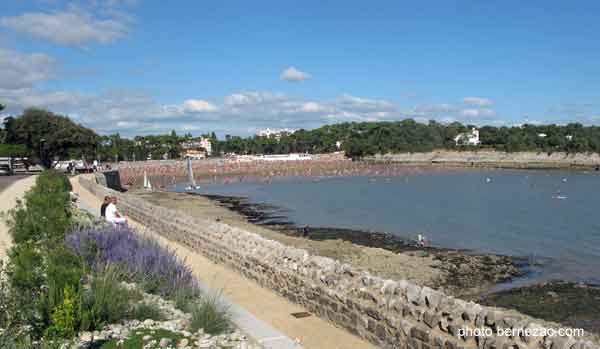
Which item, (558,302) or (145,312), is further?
(558,302)

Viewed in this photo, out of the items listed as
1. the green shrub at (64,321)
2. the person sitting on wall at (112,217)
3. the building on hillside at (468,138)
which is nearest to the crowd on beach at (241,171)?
the building on hillside at (468,138)

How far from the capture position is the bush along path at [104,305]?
589cm

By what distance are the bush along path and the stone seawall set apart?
1722mm

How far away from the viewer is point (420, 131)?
14512 cm

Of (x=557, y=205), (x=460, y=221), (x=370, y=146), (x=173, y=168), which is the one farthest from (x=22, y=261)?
(x=370, y=146)

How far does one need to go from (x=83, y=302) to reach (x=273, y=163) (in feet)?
355

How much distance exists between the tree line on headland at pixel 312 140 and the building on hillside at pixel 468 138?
6.17ft

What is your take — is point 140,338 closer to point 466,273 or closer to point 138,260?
point 138,260

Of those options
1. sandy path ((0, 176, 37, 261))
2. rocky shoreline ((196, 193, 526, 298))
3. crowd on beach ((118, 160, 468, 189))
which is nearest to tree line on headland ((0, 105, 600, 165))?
crowd on beach ((118, 160, 468, 189))

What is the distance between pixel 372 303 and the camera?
748 centimetres

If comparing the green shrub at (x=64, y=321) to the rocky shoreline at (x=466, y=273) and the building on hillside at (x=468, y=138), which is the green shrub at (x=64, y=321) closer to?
the rocky shoreline at (x=466, y=273)

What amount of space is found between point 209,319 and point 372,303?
7.35 ft

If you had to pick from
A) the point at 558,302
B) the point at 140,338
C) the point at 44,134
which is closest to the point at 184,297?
the point at 140,338

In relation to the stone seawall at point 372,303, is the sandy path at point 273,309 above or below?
below
